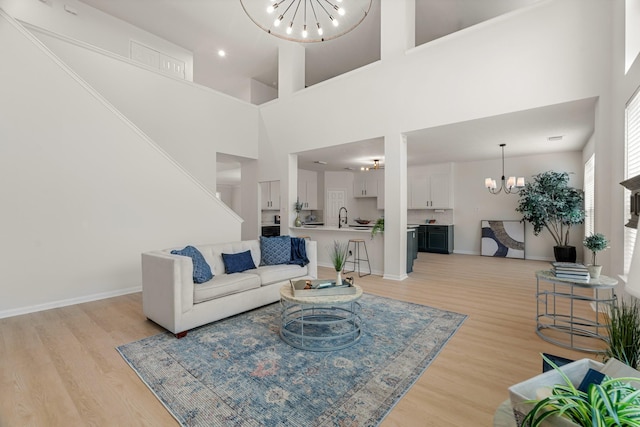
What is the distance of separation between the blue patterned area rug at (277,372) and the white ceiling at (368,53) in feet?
11.2

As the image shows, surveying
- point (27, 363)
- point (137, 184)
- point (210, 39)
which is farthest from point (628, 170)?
point (210, 39)

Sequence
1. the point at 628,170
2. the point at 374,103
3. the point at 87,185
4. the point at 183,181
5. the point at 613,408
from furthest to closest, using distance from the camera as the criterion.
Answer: the point at 374,103, the point at 183,181, the point at 87,185, the point at 628,170, the point at 613,408

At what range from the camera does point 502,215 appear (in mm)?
7617

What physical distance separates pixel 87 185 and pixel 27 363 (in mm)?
2430

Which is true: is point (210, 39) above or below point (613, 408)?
above

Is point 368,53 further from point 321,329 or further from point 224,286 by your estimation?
point 321,329

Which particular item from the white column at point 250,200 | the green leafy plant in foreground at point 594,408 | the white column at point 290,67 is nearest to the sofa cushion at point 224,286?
the green leafy plant in foreground at point 594,408

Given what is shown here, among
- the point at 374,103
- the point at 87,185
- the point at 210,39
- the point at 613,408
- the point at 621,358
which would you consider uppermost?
the point at 210,39

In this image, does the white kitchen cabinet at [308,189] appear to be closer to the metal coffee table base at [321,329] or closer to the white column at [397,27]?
the white column at [397,27]

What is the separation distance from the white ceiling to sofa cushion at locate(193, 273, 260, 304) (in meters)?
3.62

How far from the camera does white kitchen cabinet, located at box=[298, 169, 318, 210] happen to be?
962 centimetres

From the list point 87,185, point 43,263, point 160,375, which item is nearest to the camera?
Answer: point 160,375

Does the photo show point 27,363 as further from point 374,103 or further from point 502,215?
point 502,215

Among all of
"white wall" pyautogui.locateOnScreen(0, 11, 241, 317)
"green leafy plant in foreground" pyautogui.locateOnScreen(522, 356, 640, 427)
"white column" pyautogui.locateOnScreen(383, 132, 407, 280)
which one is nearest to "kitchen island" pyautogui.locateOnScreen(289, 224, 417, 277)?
"white column" pyautogui.locateOnScreen(383, 132, 407, 280)
